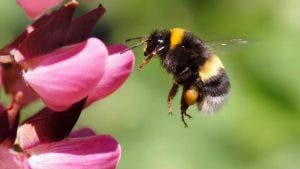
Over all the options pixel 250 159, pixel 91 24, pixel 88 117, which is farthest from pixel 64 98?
A: pixel 88 117

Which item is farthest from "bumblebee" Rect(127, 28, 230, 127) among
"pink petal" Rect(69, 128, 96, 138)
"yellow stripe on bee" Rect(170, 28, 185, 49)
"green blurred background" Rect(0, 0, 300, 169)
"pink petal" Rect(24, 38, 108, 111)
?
"green blurred background" Rect(0, 0, 300, 169)

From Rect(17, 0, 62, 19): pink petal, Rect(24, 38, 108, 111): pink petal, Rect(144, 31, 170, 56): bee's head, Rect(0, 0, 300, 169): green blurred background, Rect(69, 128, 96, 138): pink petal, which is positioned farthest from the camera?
Rect(0, 0, 300, 169): green blurred background

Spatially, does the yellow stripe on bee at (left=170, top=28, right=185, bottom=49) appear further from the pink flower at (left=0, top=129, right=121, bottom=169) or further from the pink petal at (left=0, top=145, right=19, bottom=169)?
the pink petal at (left=0, top=145, right=19, bottom=169)

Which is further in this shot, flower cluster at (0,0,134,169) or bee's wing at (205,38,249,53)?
bee's wing at (205,38,249,53)

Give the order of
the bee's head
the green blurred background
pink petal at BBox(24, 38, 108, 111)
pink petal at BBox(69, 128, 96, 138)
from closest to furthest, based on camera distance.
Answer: pink petal at BBox(24, 38, 108, 111)
pink petal at BBox(69, 128, 96, 138)
the bee's head
the green blurred background

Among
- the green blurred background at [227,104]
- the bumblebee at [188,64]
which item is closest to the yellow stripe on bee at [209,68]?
the bumblebee at [188,64]

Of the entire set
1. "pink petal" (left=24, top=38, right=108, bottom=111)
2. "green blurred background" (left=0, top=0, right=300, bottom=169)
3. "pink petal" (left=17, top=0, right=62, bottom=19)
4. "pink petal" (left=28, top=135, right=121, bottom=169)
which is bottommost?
"green blurred background" (left=0, top=0, right=300, bottom=169)

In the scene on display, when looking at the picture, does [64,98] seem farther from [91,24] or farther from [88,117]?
[88,117]
